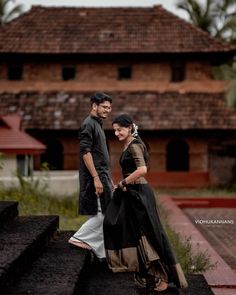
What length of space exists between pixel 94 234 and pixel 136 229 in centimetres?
69

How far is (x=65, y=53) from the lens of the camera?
71.1 feet

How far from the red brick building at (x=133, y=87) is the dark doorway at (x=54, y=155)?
36 millimetres

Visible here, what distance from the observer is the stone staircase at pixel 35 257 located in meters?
4.90

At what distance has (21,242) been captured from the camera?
571cm

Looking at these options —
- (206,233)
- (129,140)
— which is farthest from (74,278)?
(206,233)

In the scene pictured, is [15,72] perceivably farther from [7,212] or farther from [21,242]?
[21,242]

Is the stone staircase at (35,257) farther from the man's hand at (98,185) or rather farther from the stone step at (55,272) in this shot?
the man's hand at (98,185)

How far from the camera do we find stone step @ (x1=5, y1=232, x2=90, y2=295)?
4900 millimetres

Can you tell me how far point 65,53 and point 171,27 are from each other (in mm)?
4143

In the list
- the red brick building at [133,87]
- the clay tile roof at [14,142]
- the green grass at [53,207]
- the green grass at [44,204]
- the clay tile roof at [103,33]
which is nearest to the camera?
the green grass at [53,207]

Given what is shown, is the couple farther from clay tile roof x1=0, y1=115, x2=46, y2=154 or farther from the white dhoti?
clay tile roof x1=0, y1=115, x2=46, y2=154

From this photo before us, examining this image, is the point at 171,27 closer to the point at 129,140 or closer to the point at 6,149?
the point at 6,149

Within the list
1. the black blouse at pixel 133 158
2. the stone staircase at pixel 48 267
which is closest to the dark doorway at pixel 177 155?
the stone staircase at pixel 48 267

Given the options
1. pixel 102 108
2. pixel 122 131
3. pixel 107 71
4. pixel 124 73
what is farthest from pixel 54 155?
pixel 122 131
